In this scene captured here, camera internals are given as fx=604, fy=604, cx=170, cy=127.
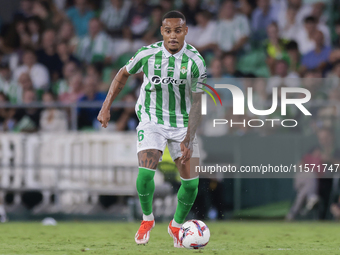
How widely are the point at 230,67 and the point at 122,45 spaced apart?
287cm

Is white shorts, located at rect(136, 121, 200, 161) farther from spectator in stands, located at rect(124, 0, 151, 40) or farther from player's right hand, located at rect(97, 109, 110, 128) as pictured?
spectator in stands, located at rect(124, 0, 151, 40)

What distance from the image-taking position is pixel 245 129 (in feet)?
31.3

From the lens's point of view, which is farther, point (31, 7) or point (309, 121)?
point (31, 7)

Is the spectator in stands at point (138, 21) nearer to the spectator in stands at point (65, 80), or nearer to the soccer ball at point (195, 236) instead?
the spectator in stands at point (65, 80)

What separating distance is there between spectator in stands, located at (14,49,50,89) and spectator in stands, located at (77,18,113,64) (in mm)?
934

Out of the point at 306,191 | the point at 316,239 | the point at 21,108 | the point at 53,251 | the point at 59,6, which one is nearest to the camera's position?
the point at 53,251

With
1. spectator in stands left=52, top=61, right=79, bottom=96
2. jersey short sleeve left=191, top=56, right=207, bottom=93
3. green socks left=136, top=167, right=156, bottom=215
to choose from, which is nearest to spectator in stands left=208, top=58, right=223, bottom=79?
spectator in stands left=52, top=61, right=79, bottom=96

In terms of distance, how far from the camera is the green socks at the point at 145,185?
237 inches

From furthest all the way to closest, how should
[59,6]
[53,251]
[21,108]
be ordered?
1. [59,6]
2. [21,108]
3. [53,251]

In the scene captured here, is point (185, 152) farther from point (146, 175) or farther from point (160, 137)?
point (146, 175)

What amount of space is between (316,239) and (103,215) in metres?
3.84

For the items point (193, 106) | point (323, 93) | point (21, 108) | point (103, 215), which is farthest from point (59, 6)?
point (193, 106)

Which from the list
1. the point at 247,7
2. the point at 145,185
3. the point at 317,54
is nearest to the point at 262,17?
the point at 247,7

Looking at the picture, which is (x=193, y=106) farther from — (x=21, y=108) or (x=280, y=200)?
(x=21, y=108)
